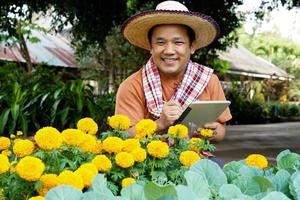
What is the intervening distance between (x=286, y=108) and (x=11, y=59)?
1481cm

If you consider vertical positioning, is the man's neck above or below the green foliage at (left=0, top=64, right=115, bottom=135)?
above

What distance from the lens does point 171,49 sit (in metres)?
2.66

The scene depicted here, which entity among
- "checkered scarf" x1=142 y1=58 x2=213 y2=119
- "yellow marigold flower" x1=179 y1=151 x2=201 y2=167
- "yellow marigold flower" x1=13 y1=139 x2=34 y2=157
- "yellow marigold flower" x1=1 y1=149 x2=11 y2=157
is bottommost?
"yellow marigold flower" x1=179 y1=151 x2=201 y2=167

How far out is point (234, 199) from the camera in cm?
119

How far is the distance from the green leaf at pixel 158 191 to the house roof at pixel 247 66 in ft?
91.5

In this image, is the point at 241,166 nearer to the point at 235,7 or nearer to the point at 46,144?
the point at 46,144

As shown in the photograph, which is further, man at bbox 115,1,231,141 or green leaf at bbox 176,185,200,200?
man at bbox 115,1,231,141

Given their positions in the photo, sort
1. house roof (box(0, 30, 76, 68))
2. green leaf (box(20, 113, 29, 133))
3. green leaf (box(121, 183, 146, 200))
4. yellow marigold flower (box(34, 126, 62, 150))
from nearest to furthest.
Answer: green leaf (box(121, 183, 146, 200)), yellow marigold flower (box(34, 126, 62, 150)), green leaf (box(20, 113, 29, 133)), house roof (box(0, 30, 76, 68))

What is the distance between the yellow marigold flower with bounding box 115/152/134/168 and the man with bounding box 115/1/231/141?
1071 millimetres

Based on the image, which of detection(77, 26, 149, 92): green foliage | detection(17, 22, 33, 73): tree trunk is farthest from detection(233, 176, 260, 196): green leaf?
detection(77, 26, 149, 92): green foliage

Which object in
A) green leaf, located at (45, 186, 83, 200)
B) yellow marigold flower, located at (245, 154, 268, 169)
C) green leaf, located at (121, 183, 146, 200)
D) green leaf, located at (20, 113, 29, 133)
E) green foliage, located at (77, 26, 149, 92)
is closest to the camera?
green leaf, located at (45, 186, 83, 200)

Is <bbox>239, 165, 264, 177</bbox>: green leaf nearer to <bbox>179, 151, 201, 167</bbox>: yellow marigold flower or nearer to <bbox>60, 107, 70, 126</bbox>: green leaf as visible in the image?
<bbox>179, 151, 201, 167</bbox>: yellow marigold flower

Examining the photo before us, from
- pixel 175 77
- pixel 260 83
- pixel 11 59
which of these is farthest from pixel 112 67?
pixel 175 77

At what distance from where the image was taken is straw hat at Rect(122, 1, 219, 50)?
2.67 meters
